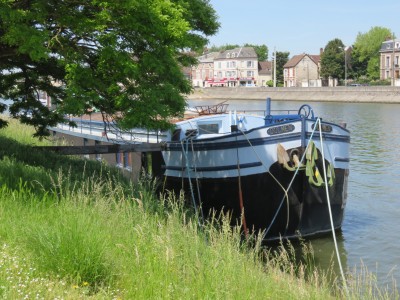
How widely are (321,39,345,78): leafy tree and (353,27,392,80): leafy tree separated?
5183mm

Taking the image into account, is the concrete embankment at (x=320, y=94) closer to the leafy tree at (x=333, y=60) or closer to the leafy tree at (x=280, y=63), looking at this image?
the leafy tree at (x=333, y=60)

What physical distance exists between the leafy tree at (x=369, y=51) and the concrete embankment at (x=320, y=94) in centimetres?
2777

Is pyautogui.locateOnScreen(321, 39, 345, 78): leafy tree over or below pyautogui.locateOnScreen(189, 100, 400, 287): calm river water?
over

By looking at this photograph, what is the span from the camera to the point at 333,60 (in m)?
117

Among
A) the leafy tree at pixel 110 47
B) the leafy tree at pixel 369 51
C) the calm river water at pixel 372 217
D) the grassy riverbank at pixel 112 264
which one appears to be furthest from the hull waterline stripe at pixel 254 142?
the leafy tree at pixel 369 51

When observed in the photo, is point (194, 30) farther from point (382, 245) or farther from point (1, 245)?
point (1, 245)

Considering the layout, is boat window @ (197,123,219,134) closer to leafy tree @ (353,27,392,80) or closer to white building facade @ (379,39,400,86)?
white building facade @ (379,39,400,86)

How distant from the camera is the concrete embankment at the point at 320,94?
76.6m

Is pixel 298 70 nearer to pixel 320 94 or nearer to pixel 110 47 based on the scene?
pixel 320 94

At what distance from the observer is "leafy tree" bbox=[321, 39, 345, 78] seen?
116669mm

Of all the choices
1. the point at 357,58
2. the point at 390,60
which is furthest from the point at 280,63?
the point at 390,60

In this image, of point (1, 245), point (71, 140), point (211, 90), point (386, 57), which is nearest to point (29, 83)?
point (1, 245)

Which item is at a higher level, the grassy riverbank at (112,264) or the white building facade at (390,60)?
the white building facade at (390,60)

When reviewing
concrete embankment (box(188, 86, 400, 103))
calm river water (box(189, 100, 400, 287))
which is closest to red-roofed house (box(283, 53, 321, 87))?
concrete embankment (box(188, 86, 400, 103))
